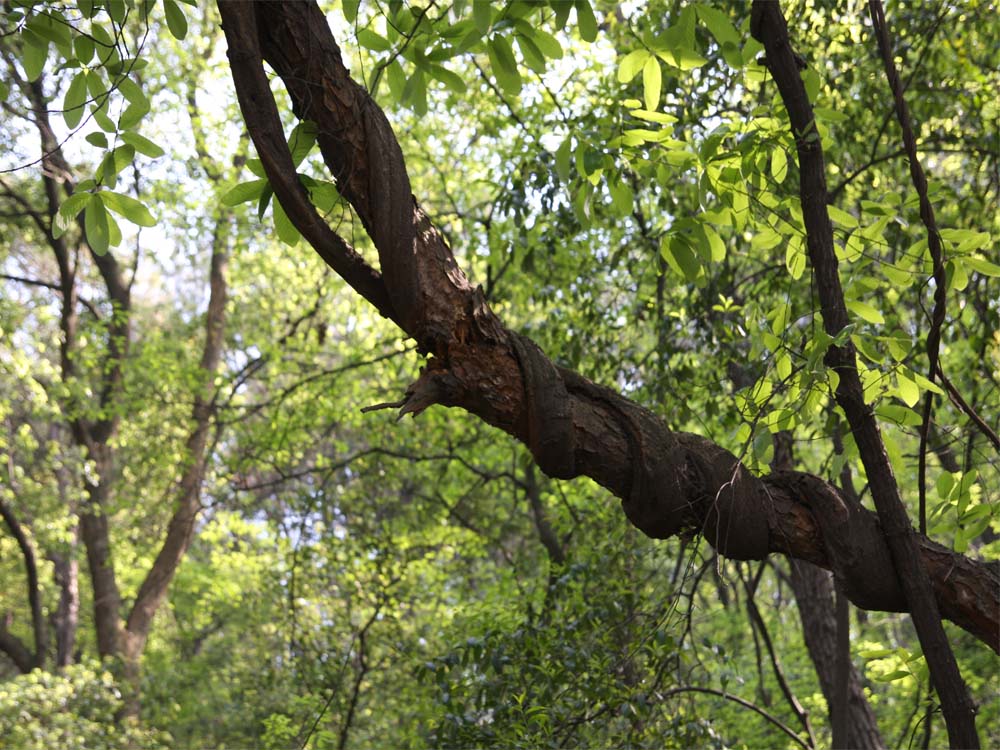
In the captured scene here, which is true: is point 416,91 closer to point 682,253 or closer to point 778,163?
point 682,253

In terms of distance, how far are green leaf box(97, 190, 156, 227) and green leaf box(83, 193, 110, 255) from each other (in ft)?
0.05

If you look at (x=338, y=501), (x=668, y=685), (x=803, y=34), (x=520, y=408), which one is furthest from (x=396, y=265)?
(x=338, y=501)

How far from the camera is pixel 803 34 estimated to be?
186 inches

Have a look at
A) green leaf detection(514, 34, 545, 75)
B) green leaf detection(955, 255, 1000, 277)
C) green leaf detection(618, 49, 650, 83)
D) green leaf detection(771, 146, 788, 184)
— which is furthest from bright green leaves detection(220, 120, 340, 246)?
green leaf detection(955, 255, 1000, 277)

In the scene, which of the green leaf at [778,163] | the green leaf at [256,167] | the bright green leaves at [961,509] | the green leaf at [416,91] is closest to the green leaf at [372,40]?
the green leaf at [416,91]

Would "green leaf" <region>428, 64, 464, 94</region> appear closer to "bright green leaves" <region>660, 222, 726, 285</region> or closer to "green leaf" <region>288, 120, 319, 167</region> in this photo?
"green leaf" <region>288, 120, 319, 167</region>

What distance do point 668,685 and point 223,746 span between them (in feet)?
29.9

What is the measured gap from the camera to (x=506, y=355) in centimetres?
190

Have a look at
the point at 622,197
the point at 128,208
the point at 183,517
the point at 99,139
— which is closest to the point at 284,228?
the point at 128,208

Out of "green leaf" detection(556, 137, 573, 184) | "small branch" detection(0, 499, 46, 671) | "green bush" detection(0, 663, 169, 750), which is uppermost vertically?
"small branch" detection(0, 499, 46, 671)

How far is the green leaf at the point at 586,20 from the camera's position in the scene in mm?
1675

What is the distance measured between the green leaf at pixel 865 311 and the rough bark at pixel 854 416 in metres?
0.13

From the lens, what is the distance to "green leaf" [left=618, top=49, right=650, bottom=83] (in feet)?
6.73

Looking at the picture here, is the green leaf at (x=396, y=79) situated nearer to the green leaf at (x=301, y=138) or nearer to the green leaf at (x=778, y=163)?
the green leaf at (x=301, y=138)
